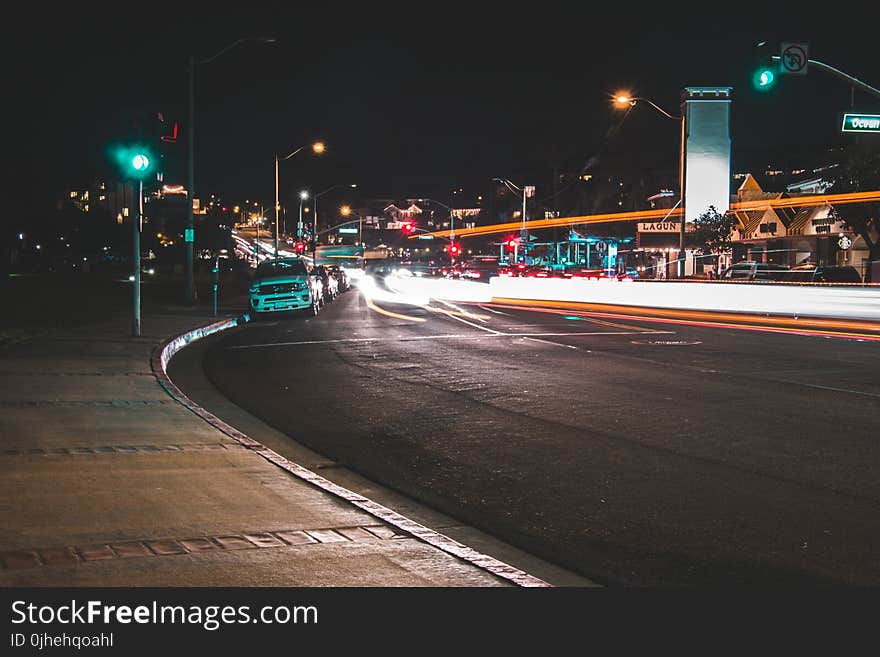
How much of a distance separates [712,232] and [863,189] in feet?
45.2

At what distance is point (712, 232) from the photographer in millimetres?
63156

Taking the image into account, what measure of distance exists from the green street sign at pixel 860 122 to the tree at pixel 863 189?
3068cm

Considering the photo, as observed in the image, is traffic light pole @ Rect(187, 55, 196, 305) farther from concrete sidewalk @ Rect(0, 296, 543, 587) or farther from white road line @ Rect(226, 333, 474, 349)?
concrete sidewalk @ Rect(0, 296, 543, 587)

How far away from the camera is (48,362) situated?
49.7ft

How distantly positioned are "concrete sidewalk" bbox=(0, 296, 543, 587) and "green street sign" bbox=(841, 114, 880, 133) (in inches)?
623

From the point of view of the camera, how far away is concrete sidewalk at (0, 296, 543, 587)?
5.53 meters

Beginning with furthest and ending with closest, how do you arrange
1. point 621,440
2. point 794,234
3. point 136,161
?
point 794,234, point 136,161, point 621,440

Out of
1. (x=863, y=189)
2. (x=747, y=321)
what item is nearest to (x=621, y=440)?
(x=747, y=321)

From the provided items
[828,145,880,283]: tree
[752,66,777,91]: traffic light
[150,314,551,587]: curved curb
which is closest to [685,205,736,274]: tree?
[828,145,880,283]: tree

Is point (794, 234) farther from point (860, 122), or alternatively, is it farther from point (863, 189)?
point (860, 122)

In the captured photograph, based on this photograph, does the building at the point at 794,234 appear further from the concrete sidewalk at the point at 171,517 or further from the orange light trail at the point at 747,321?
the concrete sidewalk at the point at 171,517

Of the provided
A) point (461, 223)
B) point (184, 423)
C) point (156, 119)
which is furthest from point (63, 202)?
point (184, 423)

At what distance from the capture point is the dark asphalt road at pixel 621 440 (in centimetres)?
640

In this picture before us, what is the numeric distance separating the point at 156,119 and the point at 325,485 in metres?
13.0
